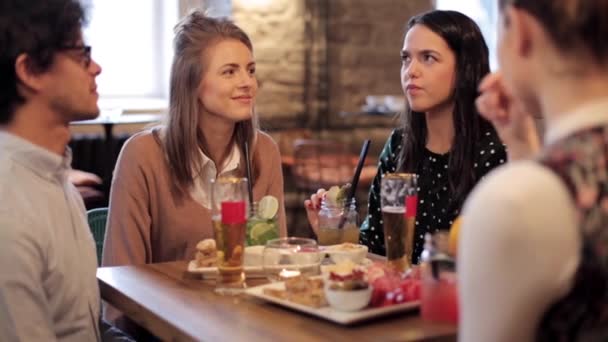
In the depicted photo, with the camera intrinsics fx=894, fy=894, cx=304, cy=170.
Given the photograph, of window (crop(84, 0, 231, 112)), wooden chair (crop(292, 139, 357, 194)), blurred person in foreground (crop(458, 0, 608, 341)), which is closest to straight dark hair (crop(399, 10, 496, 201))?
blurred person in foreground (crop(458, 0, 608, 341))

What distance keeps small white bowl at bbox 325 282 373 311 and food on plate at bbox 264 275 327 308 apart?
5 centimetres

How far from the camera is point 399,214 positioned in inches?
77.6

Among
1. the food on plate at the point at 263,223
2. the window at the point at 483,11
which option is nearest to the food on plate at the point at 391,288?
the food on plate at the point at 263,223

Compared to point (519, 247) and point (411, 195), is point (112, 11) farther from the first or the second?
point (519, 247)

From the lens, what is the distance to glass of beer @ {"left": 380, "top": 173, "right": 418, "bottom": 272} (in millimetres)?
1966

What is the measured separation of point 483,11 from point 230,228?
541 centimetres

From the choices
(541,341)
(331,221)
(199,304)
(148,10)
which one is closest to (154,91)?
(148,10)

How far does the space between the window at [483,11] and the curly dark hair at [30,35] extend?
16.9 ft

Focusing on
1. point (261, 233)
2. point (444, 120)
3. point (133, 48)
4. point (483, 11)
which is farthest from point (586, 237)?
point (483, 11)

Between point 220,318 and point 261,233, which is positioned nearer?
point 220,318

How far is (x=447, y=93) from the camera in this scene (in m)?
2.56

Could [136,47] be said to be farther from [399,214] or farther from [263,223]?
[399,214]

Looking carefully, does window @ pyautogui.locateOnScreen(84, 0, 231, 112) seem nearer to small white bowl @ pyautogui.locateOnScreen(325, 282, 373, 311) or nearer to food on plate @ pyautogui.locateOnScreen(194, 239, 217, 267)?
food on plate @ pyautogui.locateOnScreen(194, 239, 217, 267)

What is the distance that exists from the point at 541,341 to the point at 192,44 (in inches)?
74.7
